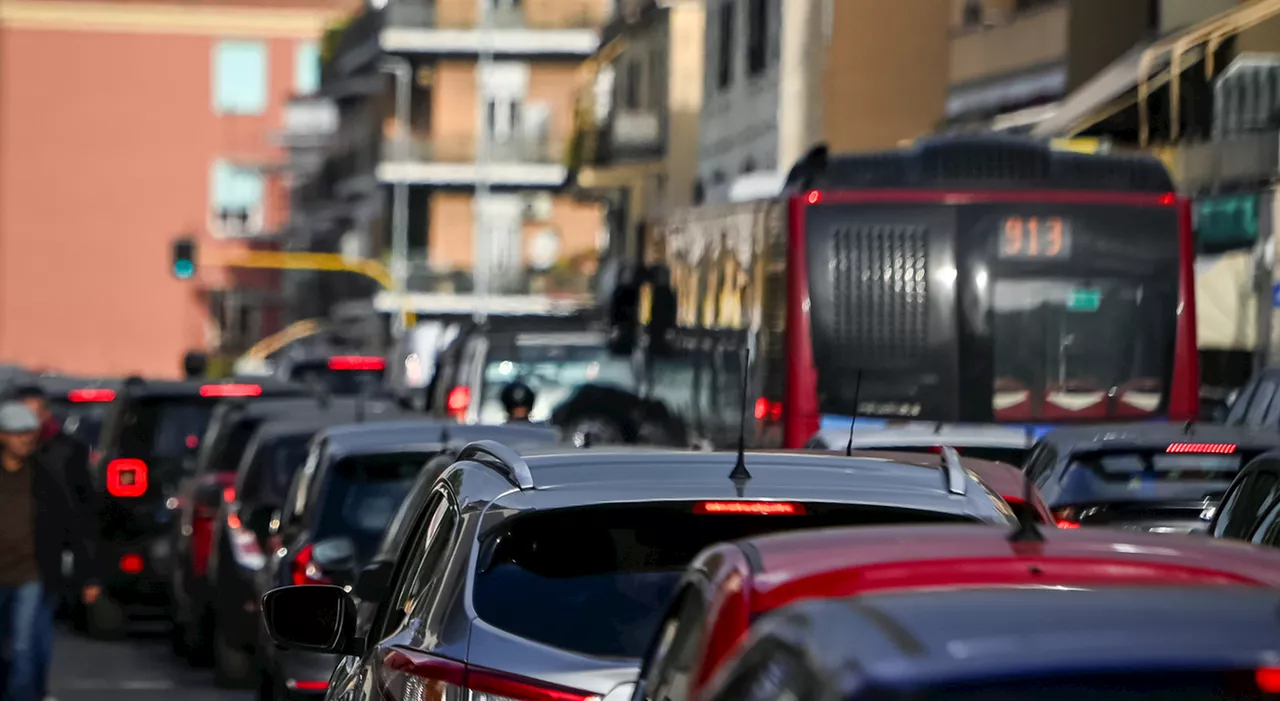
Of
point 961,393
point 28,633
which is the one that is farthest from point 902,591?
point 961,393

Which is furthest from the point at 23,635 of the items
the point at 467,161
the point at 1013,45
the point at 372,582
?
the point at 467,161

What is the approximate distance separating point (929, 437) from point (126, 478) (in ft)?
30.7

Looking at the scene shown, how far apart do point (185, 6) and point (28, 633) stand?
8011cm

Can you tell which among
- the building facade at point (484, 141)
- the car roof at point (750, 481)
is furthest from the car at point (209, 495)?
the building facade at point (484, 141)

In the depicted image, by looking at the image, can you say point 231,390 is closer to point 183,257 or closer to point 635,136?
point 183,257

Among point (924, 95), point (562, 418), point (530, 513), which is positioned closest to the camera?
point (530, 513)

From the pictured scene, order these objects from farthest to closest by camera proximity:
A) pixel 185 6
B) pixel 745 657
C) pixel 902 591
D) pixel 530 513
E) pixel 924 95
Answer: pixel 185 6 < pixel 924 95 < pixel 530 513 < pixel 902 591 < pixel 745 657

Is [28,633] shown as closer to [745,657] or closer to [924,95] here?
[745,657]

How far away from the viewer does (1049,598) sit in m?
3.55

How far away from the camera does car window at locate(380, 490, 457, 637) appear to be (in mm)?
6305

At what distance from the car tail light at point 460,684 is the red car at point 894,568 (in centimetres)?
85

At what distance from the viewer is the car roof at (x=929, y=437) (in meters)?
13.1

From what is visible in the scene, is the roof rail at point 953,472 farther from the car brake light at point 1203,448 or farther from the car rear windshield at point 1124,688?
the car brake light at point 1203,448

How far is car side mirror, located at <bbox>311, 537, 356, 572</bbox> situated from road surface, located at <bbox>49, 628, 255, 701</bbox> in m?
5.61
